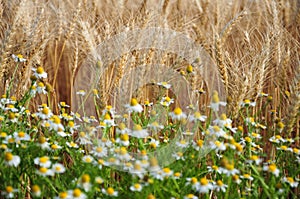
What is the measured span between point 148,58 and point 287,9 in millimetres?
955

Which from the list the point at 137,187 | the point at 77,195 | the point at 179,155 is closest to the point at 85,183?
the point at 77,195

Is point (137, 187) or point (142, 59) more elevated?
point (142, 59)

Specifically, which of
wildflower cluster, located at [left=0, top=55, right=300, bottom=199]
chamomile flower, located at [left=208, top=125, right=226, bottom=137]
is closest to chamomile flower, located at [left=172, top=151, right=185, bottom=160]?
wildflower cluster, located at [left=0, top=55, right=300, bottom=199]

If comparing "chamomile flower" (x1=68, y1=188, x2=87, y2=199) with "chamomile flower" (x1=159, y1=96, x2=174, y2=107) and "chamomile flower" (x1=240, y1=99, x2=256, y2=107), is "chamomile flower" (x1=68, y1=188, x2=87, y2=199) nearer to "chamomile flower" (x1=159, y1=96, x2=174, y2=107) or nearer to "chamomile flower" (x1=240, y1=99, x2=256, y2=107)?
"chamomile flower" (x1=159, y1=96, x2=174, y2=107)

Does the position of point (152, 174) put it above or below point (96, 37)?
below

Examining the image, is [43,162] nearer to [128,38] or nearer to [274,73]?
[128,38]

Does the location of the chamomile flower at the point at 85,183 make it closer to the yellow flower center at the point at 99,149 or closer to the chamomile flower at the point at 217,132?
the yellow flower center at the point at 99,149

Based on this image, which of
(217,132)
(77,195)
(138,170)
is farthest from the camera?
(217,132)

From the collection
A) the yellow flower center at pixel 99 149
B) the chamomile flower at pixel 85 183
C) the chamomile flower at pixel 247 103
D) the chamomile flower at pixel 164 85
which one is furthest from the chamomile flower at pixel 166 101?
the chamomile flower at pixel 85 183

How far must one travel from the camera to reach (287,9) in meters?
2.29

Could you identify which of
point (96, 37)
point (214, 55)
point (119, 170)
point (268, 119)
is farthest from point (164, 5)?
point (119, 170)

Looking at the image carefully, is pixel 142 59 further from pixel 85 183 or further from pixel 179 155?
pixel 85 183

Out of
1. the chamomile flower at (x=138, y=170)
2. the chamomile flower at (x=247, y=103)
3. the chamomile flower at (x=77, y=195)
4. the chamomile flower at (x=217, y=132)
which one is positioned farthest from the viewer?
Answer: the chamomile flower at (x=247, y=103)

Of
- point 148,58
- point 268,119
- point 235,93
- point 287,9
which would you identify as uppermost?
point 287,9
